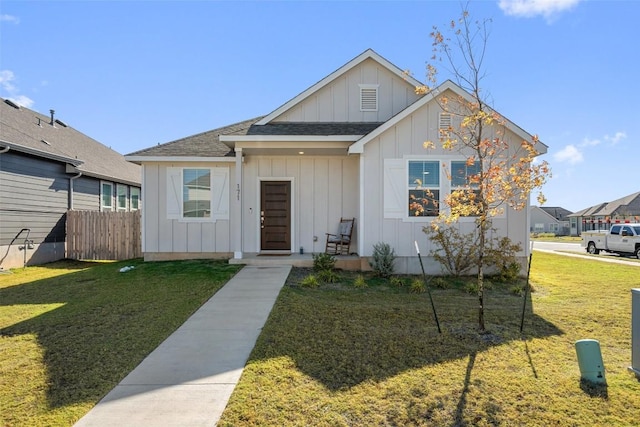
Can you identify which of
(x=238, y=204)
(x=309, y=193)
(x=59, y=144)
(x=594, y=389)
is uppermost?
(x=59, y=144)

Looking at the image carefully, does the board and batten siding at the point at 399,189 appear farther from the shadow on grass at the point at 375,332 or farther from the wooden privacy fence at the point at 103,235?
the wooden privacy fence at the point at 103,235

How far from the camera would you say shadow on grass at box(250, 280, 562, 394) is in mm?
3990

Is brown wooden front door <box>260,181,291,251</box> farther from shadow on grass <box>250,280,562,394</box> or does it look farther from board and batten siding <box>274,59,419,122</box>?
shadow on grass <box>250,280,562,394</box>

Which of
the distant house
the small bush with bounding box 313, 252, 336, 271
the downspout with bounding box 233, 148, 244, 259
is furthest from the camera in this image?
the distant house

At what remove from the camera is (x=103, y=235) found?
13070mm

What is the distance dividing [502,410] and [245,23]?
10.6 meters

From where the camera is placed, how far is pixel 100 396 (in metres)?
3.32

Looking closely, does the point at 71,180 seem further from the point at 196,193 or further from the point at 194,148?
the point at 196,193

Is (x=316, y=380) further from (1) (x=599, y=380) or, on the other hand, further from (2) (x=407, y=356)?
(1) (x=599, y=380)

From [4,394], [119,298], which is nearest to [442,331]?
[4,394]

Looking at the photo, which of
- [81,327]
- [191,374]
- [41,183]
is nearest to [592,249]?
[191,374]

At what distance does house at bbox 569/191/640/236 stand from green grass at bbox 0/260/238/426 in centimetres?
4739

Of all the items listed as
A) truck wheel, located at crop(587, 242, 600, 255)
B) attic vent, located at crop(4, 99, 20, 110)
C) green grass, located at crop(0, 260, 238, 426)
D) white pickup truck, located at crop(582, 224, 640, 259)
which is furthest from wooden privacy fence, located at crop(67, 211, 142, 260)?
truck wheel, located at crop(587, 242, 600, 255)

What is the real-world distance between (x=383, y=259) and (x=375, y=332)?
3965 millimetres
